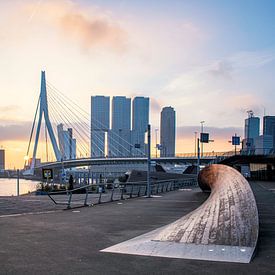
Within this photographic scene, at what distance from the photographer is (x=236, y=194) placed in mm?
11234

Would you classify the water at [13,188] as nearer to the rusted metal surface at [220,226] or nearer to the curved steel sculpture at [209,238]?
the rusted metal surface at [220,226]

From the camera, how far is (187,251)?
7.51m

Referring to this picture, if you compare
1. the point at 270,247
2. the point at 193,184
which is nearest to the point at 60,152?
the point at 193,184

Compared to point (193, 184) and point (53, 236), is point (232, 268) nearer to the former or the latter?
point (53, 236)

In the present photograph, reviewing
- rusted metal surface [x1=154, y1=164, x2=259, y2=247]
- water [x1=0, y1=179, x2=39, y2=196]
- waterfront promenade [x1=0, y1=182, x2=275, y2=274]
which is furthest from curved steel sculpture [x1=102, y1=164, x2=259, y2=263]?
water [x1=0, y1=179, x2=39, y2=196]

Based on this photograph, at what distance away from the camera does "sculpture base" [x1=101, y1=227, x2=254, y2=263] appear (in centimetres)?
715

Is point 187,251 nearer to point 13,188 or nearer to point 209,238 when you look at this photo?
point 209,238

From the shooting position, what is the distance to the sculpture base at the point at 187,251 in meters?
7.15

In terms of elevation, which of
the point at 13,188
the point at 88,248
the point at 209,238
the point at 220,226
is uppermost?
the point at 220,226

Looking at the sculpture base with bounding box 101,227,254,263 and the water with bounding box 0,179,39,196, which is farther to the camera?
the water with bounding box 0,179,39,196

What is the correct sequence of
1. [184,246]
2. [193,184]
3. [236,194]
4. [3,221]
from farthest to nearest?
[193,184] < [3,221] < [236,194] < [184,246]

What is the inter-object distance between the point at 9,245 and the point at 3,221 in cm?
404

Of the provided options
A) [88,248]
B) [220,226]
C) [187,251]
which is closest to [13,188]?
[88,248]

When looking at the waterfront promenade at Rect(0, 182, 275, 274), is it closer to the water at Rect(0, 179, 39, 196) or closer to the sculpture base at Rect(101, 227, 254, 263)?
the sculpture base at Rect(101, 227, 254, 263)
